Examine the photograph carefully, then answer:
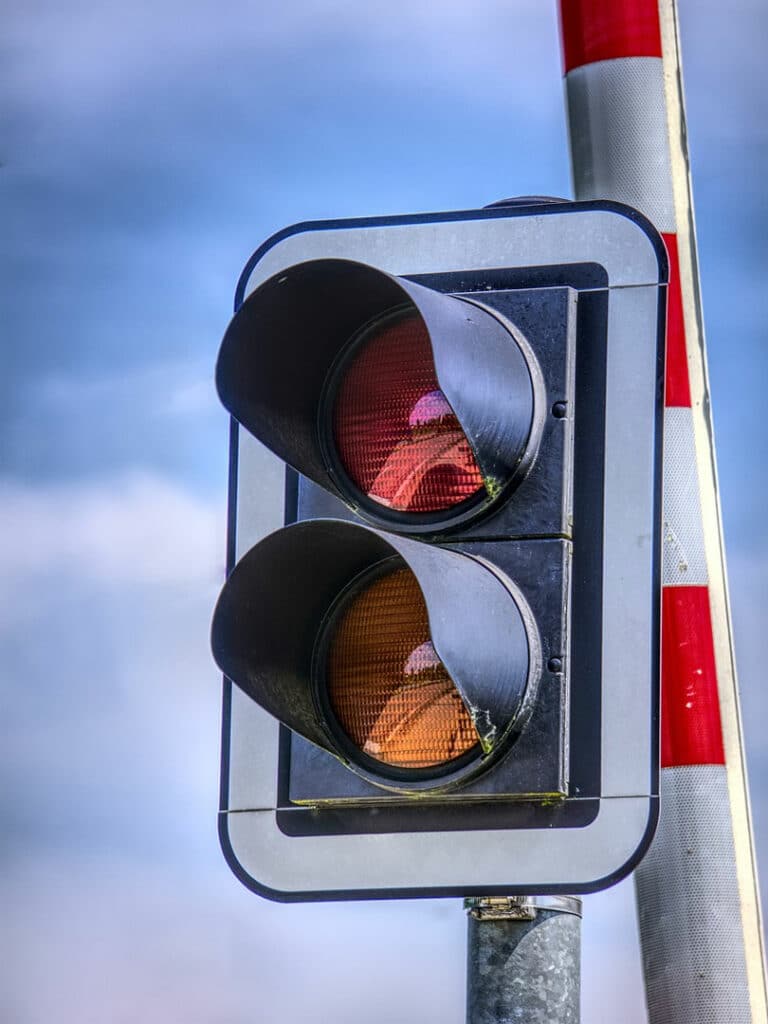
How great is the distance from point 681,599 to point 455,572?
1.23 meters

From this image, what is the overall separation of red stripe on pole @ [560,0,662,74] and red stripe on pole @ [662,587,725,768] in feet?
3.20

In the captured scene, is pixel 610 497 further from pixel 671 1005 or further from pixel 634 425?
pixel 671 1005

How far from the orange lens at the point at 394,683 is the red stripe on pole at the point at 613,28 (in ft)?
4.87

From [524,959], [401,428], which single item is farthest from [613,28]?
[524,959]

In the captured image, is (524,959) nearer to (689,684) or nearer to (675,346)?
(689,684)

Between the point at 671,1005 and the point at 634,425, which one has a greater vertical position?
the point at 634,425

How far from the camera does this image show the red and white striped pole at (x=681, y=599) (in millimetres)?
2805

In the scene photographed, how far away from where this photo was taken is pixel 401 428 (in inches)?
84.0

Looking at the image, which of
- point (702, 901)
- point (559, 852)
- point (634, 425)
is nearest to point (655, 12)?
point (634, 425)

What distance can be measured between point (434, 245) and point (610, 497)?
43 centimetres

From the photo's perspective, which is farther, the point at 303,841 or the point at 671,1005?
the point at 671,1005

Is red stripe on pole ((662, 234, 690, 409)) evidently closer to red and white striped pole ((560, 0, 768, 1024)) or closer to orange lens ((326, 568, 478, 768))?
red and white striped pole ((560, 0, 768, 1024))

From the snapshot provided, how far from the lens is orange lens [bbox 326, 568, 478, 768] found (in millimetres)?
1972

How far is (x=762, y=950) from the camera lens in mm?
2822
